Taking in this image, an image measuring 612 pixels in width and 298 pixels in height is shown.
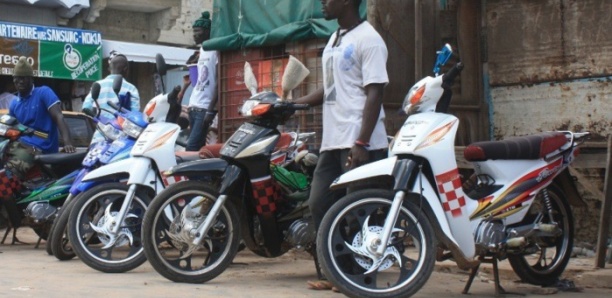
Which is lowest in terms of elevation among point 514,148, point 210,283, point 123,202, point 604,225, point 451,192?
point 210,283

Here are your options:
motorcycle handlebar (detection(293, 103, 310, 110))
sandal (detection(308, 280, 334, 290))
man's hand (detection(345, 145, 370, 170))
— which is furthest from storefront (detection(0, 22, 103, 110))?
man's hand (detection(345, 145, 370, 170))

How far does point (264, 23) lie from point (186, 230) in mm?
3910

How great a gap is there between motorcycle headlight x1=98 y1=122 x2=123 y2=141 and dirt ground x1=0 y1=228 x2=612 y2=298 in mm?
1024

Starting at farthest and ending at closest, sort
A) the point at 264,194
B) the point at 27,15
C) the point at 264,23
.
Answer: the point at 27,15 → the point at 264,23 → the point at 264,194

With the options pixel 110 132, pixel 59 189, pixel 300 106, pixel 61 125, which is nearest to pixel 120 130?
pixel 110 132

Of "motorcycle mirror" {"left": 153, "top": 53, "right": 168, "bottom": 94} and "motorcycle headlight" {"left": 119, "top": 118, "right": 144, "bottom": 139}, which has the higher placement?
"motorcycle mirror" {"left": 153, "top": 53, "right": 168, "bottom": 94}

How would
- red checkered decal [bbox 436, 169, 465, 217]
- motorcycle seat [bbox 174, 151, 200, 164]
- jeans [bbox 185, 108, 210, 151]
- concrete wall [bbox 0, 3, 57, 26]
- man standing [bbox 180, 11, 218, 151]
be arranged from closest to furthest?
red checkered decal [bbox 436, 169, 465, 217] < motorcycle seat [bbox 174, 151, 200, 164] < jeans [bbox 185, 108, 210, 151] < man standing [bbox 180, 11, 218, 151] < concrete wall [bbox 0, 3, 57, 26]

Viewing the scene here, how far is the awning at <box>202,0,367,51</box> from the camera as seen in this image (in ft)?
A: 29.6

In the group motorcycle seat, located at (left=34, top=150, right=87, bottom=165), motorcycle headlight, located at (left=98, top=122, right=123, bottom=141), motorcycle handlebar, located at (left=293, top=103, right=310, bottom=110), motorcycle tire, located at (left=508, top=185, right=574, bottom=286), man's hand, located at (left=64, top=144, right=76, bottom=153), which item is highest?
motorcycle handlebar, located at (left=293, top=103, right=310, bottom=110)

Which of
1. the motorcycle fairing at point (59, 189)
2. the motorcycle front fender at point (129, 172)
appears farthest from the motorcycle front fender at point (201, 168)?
the motorcycle fairing at point (59, 189)

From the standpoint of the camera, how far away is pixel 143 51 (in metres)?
20.7

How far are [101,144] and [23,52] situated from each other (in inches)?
438

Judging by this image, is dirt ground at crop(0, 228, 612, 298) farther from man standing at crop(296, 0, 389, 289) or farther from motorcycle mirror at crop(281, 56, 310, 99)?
motorcycle mirror at crop(281, 56, 310, 99)

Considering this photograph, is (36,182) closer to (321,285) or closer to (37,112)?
(37,112)
